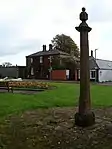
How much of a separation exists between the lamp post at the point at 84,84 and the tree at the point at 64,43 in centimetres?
7988

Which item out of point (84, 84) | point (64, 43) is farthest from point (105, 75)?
point (84, 84)

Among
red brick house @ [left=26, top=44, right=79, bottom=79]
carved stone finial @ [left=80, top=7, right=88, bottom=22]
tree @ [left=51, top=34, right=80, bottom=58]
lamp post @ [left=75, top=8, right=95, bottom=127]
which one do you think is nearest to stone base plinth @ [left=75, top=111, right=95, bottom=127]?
lamp post @ [left=75, top=8, right=95, bottom=127]

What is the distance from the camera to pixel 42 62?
270 feet

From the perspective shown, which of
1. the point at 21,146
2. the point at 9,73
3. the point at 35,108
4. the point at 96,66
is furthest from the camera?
the point at 9,73

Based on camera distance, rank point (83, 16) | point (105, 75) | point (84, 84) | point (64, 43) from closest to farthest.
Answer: point (84, 84) < point (83, 16) < point (105, 75) < point (64, 43)

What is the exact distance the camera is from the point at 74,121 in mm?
12234

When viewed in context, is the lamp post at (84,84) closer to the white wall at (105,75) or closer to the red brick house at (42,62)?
the white wall at (105,75)

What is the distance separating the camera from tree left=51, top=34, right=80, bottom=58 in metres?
93.0

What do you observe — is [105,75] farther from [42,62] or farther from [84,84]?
[84,84]

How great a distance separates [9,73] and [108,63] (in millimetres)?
25936

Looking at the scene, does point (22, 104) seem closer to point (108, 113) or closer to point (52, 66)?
point (108, 113)

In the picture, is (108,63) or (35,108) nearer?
(35,108)

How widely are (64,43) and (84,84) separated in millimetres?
82872

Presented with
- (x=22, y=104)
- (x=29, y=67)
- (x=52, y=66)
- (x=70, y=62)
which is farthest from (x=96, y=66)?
(x=22, y=104)
